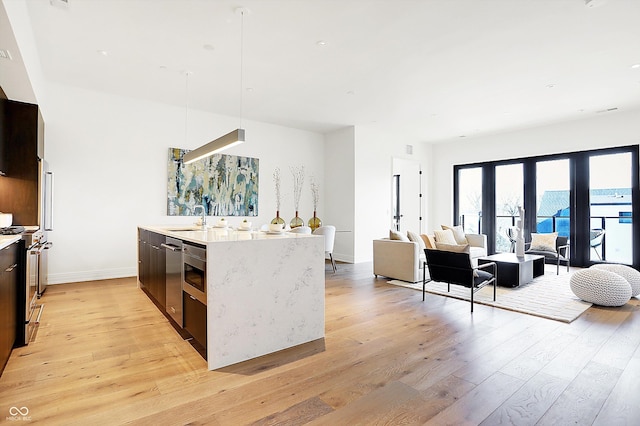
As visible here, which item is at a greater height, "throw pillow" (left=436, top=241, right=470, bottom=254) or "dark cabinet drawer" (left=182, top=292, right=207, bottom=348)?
"throw pillow" (left=436, top=241, right=470, bottom=254)

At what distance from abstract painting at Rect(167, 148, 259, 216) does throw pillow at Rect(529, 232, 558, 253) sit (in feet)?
18.3

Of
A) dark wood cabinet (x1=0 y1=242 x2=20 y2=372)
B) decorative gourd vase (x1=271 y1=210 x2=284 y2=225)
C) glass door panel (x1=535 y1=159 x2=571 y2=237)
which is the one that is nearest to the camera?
dark wood cabinet (x1=0 y1=242 x2=20 y2=372)

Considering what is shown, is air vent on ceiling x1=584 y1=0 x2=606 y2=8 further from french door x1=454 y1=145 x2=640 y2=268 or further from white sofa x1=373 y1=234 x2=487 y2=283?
french door x1=454 y1=145 x2=640 y2=268

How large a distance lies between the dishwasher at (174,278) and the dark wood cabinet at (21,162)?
1.96m

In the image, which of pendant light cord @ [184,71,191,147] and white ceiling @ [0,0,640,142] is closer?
white ceiling @ [0,0,640,142]

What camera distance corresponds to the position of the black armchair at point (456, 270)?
12.6ft

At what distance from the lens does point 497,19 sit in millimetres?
3283

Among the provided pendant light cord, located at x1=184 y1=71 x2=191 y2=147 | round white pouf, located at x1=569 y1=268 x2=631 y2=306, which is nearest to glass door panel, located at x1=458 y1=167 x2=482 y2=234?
round white pouf, located at x1=569 y1=268 x2=631 y2=306

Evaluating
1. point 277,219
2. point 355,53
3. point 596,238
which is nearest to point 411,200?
point 596,238

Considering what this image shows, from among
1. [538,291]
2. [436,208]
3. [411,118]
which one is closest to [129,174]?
[411,118]

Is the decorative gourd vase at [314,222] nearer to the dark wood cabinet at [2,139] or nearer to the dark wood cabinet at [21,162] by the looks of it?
the dark wood cabinet at [21,162]

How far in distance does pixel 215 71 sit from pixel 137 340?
11.3 feet

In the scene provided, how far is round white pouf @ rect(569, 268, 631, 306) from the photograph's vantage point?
391cm

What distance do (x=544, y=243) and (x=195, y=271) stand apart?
6496mm
